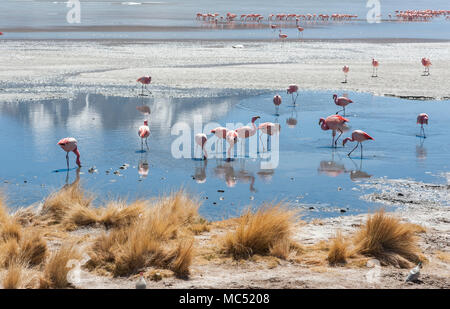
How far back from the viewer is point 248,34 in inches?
1726

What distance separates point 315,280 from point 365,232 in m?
1.29

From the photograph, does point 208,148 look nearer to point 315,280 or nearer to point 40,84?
point 315,280

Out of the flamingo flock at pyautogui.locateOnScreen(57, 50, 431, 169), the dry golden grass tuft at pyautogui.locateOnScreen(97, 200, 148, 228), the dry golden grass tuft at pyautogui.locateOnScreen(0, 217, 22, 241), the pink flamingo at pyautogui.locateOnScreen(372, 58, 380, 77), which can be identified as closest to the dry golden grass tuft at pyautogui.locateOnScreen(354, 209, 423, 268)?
the dry golden grass tuft at pyautogui.locateOnScreen(97, 200, 148, 228)

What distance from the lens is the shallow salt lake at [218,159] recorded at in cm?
989

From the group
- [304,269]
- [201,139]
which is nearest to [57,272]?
[304,269]

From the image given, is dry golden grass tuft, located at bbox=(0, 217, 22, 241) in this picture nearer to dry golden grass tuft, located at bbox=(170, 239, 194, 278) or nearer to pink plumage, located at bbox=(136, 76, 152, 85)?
dry golden grass tuft, located at bbox=(170, 239, 194, 278)

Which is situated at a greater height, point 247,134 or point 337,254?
point 247,134

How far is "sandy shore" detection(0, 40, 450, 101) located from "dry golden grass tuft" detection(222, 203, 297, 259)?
37.7ft

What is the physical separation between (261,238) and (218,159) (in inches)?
178

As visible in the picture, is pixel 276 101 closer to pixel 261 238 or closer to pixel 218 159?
pixel 218 159

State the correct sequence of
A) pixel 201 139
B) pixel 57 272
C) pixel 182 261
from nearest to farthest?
pixel 57 272 < pixel 182 261 < pixel 201 139

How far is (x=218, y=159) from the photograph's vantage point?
11.7 metres

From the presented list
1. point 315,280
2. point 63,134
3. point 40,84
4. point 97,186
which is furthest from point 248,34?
point 315,280

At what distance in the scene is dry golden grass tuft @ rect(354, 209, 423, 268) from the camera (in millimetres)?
7195
